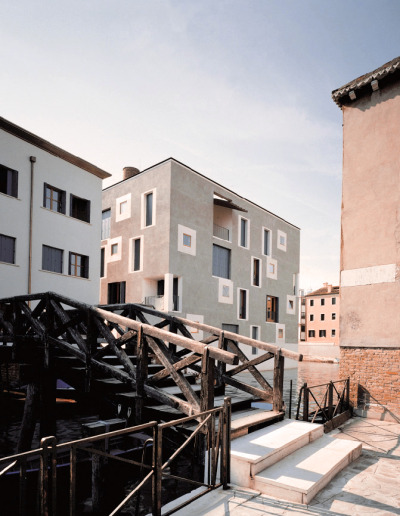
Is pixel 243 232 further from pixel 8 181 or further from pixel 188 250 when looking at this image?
pixel 8 181

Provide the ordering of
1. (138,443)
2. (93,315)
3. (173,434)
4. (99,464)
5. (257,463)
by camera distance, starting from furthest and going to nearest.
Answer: (138,443) → (93,315) → (173,434) → (99,464) → (257,463)

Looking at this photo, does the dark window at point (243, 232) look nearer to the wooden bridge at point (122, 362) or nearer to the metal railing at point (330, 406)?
the metal railing at point (330, 406)

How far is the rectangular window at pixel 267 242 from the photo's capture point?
3468 centimetres

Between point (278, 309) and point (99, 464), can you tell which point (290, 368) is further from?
point (99, 464)

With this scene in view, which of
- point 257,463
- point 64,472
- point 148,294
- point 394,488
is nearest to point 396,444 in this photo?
point 394,488

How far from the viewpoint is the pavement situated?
170 inches

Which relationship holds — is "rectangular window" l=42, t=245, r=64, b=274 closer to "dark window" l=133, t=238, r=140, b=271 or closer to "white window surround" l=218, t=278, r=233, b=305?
"dark window" l=133, t=238, r=140, b=271

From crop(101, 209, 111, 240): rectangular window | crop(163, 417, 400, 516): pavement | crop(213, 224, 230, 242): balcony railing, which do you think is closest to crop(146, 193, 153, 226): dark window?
crop(101, 209, 111, 240): rectangular window

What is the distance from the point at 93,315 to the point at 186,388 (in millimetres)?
2236

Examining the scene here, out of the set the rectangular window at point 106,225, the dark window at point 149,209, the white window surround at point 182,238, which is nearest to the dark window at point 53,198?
the dark window at point 149,209

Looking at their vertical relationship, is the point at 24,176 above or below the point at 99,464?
above

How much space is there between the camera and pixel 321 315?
6694 centimetres

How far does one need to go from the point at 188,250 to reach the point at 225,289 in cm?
482

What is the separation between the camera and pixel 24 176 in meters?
16.7
